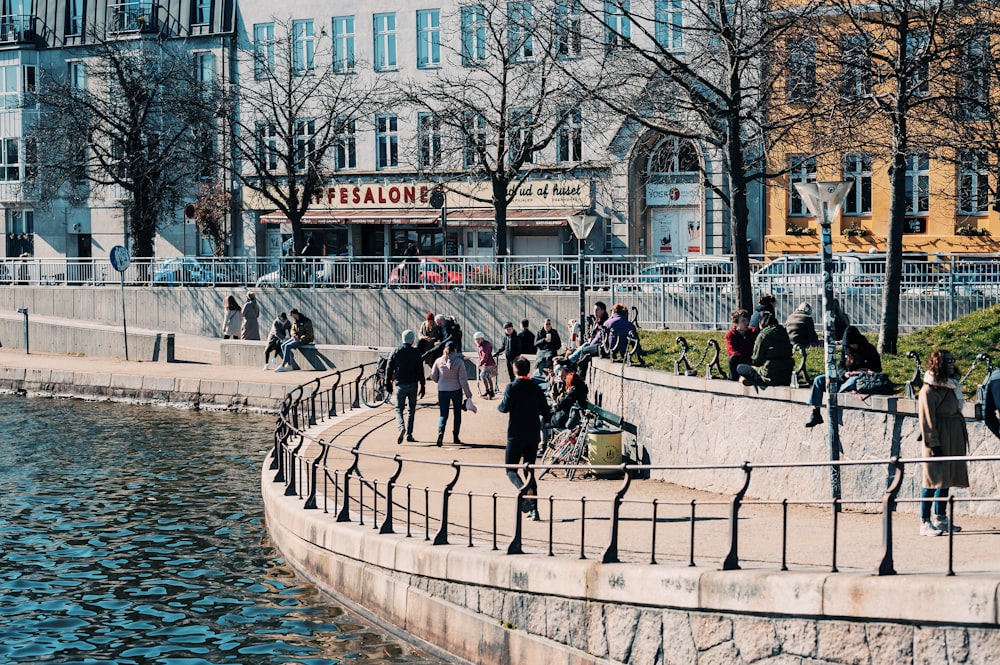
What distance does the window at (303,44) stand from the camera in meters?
48.9

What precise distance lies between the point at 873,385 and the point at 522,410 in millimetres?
3648

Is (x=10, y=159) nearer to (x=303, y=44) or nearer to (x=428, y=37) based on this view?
(x=303, y=44)

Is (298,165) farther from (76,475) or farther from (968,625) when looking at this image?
(968,625)

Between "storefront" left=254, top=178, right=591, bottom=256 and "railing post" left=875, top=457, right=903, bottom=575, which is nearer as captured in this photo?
"railing post" left=875, top=457, right=903, bottom=575

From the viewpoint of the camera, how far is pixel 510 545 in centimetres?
1254

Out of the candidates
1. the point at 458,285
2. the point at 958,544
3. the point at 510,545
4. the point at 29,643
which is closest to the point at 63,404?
the point at 458,285

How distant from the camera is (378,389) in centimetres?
2584

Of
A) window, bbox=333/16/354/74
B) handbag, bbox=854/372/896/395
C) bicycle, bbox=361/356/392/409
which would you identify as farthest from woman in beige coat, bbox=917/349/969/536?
window, bbox=333/16/354/74

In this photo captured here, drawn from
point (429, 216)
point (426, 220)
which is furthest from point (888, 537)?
point (429, 216)

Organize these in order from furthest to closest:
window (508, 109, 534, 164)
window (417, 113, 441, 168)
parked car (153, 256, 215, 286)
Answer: window (417, 113, 441, 168)
parked car (153, 256, 215, 286)
window (508, 109, 534, 164)

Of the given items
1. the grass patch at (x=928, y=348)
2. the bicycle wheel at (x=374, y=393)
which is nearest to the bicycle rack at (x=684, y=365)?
the grass patch at (x=928, y=348)

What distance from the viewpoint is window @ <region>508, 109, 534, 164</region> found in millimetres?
36719

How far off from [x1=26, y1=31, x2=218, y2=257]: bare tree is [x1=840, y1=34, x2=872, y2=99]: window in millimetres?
26063

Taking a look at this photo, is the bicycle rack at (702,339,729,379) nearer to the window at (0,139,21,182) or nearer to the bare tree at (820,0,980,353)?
the bare tree at (820,0,980,353)
